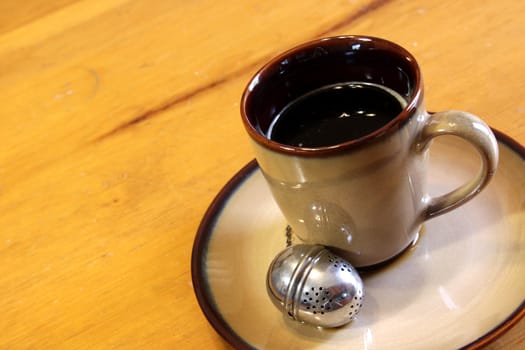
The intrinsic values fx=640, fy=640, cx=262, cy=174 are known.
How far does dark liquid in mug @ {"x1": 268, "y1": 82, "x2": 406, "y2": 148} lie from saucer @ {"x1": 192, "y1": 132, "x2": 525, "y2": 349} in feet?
0.30

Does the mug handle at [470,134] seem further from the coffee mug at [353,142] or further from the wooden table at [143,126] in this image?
the wooden table at [143,126]

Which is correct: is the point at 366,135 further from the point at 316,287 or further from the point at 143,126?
the point at 143,126

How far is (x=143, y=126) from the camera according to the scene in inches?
30.0

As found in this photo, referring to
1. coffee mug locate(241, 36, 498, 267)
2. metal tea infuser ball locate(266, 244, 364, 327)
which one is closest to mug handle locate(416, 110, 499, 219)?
coffee mug locate(241, 36, 498, 267)

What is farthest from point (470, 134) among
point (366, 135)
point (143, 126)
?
point (143, 126)

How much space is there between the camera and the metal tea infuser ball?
47 centimetres

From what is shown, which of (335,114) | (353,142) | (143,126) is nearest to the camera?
(353,142)

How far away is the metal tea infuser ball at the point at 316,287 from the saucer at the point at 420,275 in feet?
0.05

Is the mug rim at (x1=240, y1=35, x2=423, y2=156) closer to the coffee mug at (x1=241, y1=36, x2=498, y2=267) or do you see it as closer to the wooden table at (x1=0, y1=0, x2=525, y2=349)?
the coffee mug at (x1=241, y1=36, x2=498, y2=267)

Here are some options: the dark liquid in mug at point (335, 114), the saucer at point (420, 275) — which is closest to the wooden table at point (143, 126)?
the saucer at point (420, 275)

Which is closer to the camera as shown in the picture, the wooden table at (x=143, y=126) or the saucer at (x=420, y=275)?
the saucer at (x=420, y=275)

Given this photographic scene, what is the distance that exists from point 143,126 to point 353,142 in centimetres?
40

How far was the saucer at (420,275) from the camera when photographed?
1.48 ft

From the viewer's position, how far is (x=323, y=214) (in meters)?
0.48
